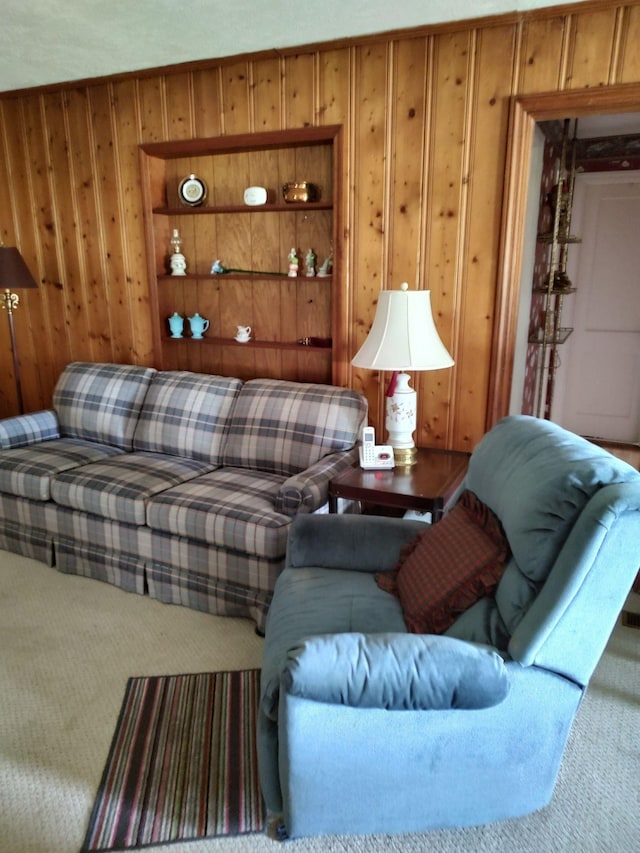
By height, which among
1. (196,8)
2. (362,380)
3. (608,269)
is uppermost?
(196,8)

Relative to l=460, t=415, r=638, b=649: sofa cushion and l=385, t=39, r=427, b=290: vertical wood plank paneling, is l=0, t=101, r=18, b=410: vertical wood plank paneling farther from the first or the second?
l=460, t=415, r=638, b=649: sofa cushion

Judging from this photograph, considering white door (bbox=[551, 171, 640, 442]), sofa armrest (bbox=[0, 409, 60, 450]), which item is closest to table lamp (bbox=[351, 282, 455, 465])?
sofa armrest (bbox=[0, 409, 60, 450])

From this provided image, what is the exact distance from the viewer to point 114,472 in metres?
2.88

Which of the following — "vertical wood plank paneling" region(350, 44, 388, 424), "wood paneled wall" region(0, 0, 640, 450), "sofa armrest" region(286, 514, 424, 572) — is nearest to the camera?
"sofa armrest" region(286, 514, 424, 572)

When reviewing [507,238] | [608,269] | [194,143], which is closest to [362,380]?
[507,238]

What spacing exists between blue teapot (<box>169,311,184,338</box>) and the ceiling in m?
1.33

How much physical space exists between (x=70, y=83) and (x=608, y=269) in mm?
3987

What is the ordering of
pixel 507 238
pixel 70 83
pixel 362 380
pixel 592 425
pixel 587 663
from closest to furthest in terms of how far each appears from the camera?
pixel 587 663 < pixel 507 238 < pixel 362 380 < pixel 70 83 < pixel 592 425

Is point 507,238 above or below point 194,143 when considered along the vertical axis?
below

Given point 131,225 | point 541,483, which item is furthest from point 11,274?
point 541,483

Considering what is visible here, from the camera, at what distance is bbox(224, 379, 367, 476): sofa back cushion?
9.33 feet

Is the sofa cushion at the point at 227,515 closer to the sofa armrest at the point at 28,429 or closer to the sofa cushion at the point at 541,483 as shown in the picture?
the sofa cushion at the point at 541,483

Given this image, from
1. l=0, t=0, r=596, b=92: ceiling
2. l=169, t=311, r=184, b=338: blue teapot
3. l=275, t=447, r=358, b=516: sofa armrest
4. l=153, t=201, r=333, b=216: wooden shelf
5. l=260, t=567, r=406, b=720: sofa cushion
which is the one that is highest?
l=0, t=0, r=596, b=92: ceiling

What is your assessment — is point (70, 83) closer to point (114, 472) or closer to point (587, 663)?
point (114, 472)
